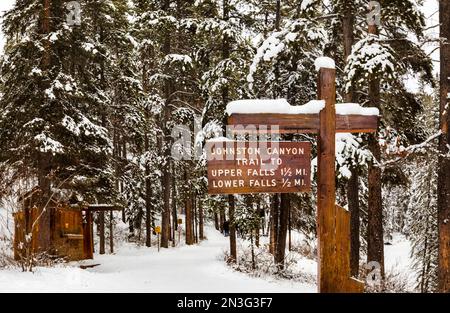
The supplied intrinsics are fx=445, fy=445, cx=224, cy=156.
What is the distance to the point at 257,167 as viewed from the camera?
255 inches

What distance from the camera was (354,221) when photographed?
13164mm

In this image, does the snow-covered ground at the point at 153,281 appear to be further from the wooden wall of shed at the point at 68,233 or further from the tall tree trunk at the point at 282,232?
the wooden wall of shed at the point at 68,233

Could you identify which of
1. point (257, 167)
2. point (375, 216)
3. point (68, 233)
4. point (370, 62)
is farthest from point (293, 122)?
point (68, 233)

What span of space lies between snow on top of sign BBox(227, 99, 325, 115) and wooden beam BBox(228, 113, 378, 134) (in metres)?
0.06

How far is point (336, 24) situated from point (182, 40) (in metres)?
11.6

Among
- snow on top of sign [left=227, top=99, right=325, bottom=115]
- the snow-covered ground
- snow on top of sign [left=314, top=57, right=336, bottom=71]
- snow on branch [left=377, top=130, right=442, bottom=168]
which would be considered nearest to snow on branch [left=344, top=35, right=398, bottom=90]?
snow on branch [left=377, top=130, right=442, bottom=168]

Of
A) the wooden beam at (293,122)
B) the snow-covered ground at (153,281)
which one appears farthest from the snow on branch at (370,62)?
the snow-covered ground at (153,281)

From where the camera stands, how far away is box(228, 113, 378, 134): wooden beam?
252 inches

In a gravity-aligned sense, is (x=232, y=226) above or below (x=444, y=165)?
below

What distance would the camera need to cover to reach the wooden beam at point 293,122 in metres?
6.40

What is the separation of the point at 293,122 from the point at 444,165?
4950 millimetres

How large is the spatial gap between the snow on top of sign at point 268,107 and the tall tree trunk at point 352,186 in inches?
211

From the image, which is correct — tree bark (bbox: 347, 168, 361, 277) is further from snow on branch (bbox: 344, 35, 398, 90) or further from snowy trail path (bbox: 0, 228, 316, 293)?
snow on branch (bbox: 344, 35, 398, 90)

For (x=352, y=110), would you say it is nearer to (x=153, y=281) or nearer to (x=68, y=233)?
(x=153, y=281)
